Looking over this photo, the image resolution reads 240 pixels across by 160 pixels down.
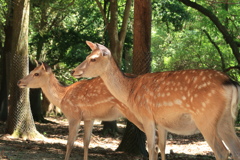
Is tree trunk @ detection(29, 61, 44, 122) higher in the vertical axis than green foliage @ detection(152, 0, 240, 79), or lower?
lower

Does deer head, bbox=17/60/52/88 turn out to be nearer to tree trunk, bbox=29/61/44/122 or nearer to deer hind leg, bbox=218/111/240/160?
deer hind leg, bbox=218/111/240/160

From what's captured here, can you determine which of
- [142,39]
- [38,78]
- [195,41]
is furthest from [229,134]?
[195,41]

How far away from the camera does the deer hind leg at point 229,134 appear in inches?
217

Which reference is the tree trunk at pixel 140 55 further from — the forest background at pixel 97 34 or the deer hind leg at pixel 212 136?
the forest background at pixel 97 34

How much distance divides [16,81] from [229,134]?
7.37 metres

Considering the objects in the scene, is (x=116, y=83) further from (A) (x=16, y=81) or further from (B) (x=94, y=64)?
(A) (x=16, y=81)

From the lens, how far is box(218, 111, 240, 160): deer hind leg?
217 inches

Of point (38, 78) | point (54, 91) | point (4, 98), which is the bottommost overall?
point (4, 98)

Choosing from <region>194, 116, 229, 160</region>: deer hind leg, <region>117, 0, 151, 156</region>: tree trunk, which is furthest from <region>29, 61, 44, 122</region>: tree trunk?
<region>194, 116, 229, 160</region>: deer hind leg

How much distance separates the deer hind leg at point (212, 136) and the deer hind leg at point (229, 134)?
→ 0.33 feet

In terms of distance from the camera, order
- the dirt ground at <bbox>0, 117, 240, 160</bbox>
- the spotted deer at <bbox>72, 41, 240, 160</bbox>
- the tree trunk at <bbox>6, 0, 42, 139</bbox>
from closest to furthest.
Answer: the spotted deer at <bbox>72, 41, 240, 160</bbox>
the dirt ground at <bbox>0, 117, 240, 160</bbox>
the tree trunk at <bbox>6, 0, 42, 139</bbox>

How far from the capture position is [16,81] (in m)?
11.4

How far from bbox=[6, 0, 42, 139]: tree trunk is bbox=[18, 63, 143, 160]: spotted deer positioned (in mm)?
2722

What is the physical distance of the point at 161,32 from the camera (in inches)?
990
